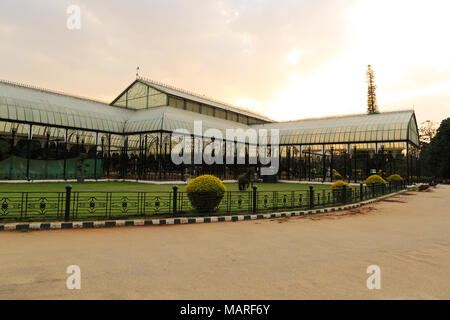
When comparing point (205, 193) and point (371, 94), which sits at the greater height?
point (371, 94)

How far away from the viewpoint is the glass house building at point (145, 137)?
2864 cm

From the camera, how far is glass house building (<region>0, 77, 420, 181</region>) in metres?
28.6

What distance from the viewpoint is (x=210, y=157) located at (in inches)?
1508

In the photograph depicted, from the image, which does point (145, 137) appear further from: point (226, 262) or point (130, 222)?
point (226, 262)

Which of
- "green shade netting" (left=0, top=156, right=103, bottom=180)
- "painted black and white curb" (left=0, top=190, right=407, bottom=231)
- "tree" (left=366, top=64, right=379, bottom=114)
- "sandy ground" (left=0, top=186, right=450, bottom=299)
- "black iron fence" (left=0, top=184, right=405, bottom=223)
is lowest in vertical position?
"sandy ground" (left=0, top=186, right=450, bottom=299)

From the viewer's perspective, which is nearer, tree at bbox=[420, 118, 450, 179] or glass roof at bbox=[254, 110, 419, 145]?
glass roof at bbox=[254, 110, 419, 145]

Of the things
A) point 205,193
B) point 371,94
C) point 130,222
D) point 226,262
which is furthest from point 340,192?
point 371,94

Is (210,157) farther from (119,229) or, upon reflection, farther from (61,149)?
(119,229)

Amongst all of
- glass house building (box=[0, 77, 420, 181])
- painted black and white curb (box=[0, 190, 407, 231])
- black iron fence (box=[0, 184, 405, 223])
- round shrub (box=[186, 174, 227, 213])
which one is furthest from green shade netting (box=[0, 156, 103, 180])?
round shrub (box=[186, 174, 227, 213])

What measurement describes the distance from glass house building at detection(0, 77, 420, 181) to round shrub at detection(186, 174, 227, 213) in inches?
824

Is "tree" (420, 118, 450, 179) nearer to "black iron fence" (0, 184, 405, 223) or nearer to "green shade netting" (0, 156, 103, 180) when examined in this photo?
"black iron fence" (0, 184, 405, 223)

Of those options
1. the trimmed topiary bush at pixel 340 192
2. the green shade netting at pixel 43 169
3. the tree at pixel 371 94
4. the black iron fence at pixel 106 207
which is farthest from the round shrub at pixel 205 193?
the tree at pixel 371 94

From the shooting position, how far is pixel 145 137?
34844 millimetres

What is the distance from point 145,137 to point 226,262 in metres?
31.3
